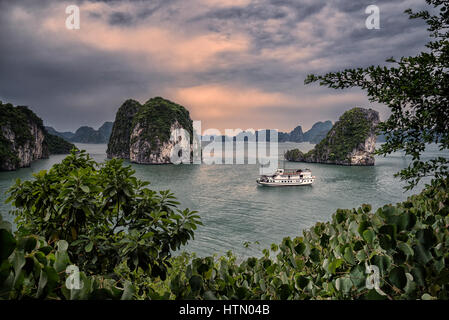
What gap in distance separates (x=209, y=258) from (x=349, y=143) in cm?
8473

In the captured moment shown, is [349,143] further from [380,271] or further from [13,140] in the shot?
[13,140]

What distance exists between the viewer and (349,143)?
76875 mm

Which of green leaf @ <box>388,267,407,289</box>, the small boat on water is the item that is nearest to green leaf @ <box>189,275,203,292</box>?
green leaf @ <box>388,267,407,289</box>

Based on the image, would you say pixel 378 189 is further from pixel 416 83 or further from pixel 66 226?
pixel 66 226

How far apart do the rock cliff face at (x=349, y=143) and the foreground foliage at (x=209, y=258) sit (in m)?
78.7

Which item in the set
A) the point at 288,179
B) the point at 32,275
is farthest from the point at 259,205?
the point at 32,275

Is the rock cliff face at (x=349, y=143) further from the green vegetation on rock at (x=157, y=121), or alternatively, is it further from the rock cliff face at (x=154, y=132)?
the green vegetation on rock at (x=157, y=121)

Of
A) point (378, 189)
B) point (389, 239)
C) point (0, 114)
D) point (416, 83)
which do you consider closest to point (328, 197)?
point (378, 189)

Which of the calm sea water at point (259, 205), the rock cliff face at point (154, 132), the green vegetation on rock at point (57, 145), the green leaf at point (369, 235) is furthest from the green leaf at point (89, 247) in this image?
the green vegetation on rock at point (57, 145)

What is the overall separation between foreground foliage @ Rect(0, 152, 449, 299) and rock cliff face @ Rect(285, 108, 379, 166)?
7866cm

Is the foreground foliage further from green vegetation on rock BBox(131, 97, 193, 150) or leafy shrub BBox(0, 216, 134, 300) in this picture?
green vegetation on rock BBox(131, 97, 193, 150)

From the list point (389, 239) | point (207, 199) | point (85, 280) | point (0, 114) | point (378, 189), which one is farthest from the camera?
point (0, 114)

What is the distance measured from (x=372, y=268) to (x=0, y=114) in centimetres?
8350
